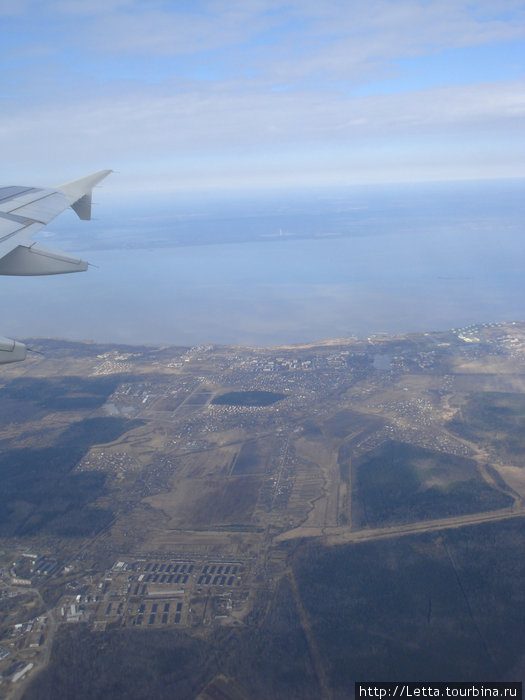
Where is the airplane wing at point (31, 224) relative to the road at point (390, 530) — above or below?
above

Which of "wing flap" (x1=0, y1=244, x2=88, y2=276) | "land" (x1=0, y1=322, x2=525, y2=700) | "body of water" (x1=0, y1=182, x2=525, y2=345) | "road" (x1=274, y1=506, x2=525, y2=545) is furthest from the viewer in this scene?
"body of water" (x1=0, y1=182, x2=525, y2=345)

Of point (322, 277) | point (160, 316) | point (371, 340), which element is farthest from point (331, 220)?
point (371, 340)

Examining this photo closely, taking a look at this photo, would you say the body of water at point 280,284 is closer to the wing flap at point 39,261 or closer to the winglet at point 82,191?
the winglet at point 82,191

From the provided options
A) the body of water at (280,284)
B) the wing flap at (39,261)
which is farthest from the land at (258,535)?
the body of water at (280,284)

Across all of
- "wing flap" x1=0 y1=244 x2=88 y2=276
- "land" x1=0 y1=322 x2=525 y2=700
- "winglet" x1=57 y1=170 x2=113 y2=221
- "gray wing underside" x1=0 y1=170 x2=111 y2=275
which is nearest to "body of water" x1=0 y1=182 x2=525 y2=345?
"land" x1=0 y1=322 x2=525 y2=700

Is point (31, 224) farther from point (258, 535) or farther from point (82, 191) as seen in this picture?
point (258, 535)

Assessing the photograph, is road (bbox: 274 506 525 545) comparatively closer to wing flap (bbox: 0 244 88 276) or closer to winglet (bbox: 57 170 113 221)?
wing flap (bbox: 0 244 88 276)

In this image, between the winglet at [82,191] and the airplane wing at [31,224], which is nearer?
the airplane wing at [31,224]

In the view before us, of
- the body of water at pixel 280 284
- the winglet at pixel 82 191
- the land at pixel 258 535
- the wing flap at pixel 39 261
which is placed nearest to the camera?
the wing flap at pixel 39 261

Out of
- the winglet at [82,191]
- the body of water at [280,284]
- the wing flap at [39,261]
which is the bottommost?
the body of water at [280,284]
